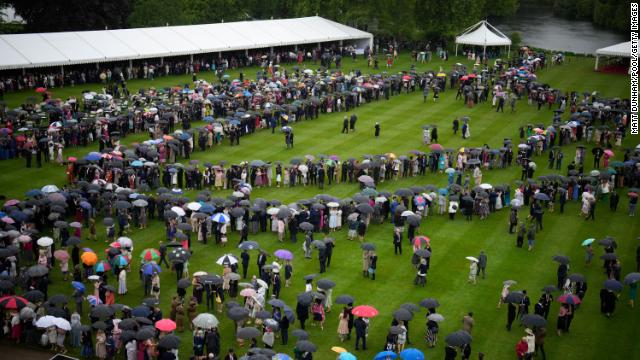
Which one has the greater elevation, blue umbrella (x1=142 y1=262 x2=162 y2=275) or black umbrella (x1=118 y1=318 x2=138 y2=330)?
blue umbrella (x1=142 y1=262 x2=162 y2=275)

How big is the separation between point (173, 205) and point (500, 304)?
13440mm

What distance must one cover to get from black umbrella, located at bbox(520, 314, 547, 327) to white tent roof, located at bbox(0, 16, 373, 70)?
39.7m

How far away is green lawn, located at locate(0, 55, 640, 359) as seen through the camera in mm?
24562

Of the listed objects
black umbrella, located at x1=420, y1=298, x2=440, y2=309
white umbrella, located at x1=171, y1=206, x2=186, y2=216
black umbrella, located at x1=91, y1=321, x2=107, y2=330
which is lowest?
black umbrella, located at x1=91, y1=321, x2=107, y2=330

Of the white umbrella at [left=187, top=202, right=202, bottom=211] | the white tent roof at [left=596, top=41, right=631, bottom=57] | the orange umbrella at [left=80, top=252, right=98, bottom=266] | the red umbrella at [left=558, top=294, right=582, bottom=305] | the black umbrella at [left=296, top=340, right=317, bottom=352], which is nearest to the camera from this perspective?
the black umbrella at [left=296, top=340, right=317, bottom=352]

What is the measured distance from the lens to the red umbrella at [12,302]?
23172 mm

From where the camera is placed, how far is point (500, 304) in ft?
86.4

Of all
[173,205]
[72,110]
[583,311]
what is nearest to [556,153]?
[583,311]

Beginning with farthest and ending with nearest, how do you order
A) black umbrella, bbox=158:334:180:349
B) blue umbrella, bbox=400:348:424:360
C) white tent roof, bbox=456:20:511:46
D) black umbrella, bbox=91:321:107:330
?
Answer: white tent roof, bbox=456:20:511:46 → black umbrella, bbox=91:321:107:330 → black umbrella, bbox=158:334:180:349 → blue umbrella, bbox=400:348:424:360

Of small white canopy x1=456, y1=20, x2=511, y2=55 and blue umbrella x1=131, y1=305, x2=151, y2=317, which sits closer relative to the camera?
blue umbrella x1=131, y1=305, x2=151, y2=317

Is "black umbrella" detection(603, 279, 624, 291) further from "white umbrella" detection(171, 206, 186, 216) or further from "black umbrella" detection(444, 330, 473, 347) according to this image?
"white umbrella" detection(171, 206, 186, 216)

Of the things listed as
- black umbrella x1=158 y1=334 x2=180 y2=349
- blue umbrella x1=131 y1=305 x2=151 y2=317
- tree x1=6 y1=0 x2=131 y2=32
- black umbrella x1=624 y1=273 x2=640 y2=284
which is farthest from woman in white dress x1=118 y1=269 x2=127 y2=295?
tree x1=6 y1=0 x2=131 y2=32

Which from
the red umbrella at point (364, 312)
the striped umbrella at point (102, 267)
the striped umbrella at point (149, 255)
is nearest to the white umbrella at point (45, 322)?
the striped umbrella at point (102, 267)

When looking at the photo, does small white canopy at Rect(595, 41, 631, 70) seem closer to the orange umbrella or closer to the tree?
the tree
